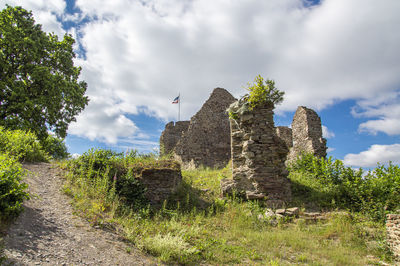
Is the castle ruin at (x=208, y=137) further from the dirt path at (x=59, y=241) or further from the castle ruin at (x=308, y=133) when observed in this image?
the dirt path at (x=59, y=241)

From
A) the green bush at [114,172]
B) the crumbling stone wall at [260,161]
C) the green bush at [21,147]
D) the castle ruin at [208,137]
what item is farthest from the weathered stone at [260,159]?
the castle ruin at [208,137]

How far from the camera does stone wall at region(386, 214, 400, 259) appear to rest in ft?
18.4

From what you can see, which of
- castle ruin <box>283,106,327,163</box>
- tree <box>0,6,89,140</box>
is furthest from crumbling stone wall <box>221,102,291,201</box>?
tree <box>0,6,89,140</box>

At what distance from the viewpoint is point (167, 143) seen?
75.8 ft

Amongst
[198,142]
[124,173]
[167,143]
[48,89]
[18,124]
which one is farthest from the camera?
[167,143]

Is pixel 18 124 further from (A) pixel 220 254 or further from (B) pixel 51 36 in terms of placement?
(A) pixel 220 254

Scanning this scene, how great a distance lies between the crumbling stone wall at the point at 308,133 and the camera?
48.9 ft

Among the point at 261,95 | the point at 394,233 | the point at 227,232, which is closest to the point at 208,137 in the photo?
the point at 261,95

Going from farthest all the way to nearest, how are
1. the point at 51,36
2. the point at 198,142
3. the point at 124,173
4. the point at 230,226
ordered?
the point at 198,142
the point at 51,36
the point at 124,173
the point at 230,226

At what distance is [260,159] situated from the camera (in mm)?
9062

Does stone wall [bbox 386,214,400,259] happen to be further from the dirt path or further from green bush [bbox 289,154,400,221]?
the dirt path

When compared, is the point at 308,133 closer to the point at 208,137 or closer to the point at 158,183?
the point at 208,137

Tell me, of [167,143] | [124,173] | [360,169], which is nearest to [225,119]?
[167,143]

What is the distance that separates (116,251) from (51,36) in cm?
1854
